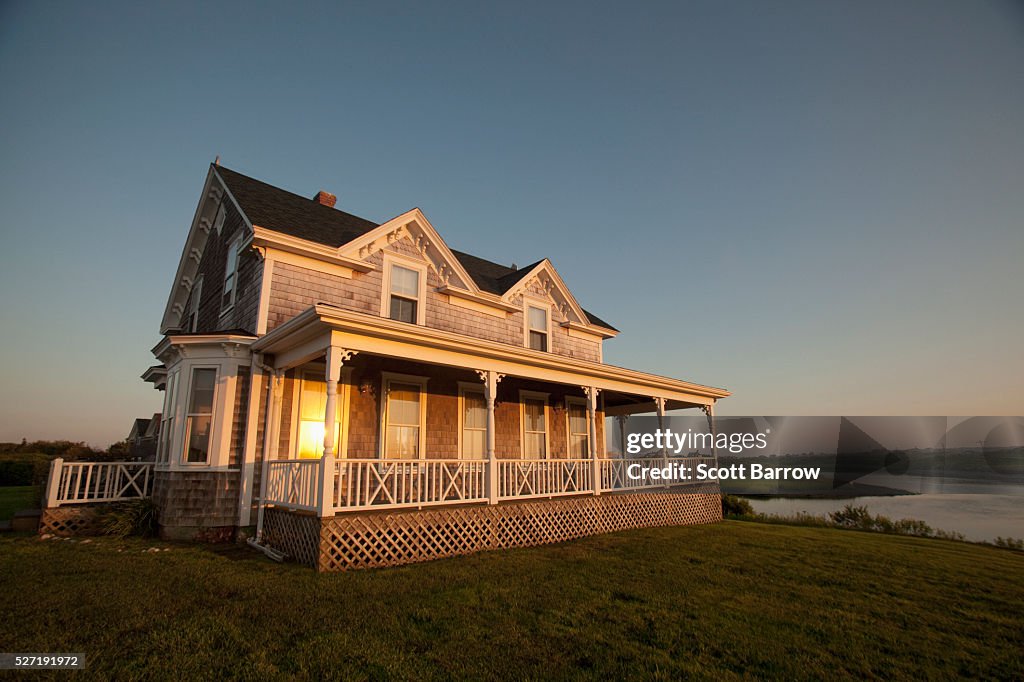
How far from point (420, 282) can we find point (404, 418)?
11.9 ft

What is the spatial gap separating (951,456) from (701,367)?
24.7 meters

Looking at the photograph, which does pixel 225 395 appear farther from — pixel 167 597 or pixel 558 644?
pixel 558 644

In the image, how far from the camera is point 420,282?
12.9 m

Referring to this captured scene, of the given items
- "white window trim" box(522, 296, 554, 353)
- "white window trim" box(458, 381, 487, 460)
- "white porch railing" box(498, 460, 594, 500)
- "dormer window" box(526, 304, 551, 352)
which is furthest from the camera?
"dormer window" box(526, 304, 551, 352)

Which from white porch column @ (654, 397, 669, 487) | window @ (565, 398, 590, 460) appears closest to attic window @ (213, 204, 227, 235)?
window @ (565, 398, 590, 460)

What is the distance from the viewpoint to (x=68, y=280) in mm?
16672

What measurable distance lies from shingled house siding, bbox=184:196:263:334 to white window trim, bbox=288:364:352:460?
1.43m

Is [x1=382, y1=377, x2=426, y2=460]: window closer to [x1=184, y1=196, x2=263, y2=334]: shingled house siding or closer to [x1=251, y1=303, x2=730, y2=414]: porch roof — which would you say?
[x1=251, y1=303, x2=730, y2=414]: porch roof

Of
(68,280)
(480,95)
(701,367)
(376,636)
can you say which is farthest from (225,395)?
(701,367)

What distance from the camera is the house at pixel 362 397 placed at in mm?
8477

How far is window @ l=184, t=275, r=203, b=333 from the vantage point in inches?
572

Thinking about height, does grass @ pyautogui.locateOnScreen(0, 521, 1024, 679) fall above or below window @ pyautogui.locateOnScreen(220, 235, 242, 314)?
below

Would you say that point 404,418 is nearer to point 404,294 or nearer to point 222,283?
point 404,294

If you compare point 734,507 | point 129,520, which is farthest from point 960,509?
point 129,520
